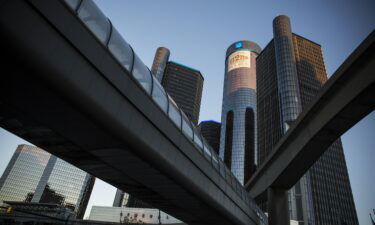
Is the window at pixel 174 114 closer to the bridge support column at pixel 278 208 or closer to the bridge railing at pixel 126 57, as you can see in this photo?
the bridge railing at pixel 126 57

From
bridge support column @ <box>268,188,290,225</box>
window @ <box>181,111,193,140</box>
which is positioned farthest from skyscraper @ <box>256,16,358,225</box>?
Answer: window @ <box>181,111,193,140</box>

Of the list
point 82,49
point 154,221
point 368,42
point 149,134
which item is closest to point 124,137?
point 149,134

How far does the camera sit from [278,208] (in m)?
25.4

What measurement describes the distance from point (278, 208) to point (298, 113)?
12113 cm

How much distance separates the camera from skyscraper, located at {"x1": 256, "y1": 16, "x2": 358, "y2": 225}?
384 feet

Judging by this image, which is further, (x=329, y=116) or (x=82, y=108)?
(x=329, y=116)

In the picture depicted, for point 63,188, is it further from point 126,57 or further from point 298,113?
point 126,57

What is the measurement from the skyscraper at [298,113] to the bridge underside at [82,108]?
361 feet

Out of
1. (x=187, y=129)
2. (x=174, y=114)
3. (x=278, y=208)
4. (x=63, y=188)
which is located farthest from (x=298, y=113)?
(x=63, y=188)

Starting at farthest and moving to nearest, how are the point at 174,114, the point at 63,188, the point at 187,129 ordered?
the point at 63,188, the point at 187,129, the point at 174,114

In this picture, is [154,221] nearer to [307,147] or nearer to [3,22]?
[307,147]

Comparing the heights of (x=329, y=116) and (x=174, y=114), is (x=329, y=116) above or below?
above

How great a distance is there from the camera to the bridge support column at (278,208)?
24.5 meters

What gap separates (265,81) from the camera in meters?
181
